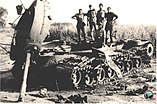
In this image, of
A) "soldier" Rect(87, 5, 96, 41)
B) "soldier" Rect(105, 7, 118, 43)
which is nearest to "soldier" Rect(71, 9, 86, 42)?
"soldier" Rect(87, 5, 96, 41)

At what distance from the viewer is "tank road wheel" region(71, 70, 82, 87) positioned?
7918 millimetres

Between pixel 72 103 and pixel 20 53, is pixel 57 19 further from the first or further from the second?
pixel 72 103

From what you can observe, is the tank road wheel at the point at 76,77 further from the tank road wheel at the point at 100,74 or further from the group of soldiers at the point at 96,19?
the group of soldiers at the point at 96,19

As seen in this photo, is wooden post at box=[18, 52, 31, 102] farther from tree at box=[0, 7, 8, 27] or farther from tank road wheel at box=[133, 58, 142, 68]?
tank road wheel at box=[133, 58, 142, 68]

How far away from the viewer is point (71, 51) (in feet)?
27.6

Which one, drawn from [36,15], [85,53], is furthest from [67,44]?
[36,15]

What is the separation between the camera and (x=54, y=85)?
26.2 feet

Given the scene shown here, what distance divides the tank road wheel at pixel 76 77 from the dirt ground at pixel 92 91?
0.40 ft

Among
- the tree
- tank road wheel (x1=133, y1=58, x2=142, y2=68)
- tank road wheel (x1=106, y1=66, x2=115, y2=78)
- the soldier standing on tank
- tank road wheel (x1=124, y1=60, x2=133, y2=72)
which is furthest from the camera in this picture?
tank road wheel (x1=133, y1=58, x2=142, y2=68)

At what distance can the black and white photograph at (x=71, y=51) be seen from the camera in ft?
25.8

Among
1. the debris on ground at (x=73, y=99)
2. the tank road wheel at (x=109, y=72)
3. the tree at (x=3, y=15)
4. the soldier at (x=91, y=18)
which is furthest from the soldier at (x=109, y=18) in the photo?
the tree at (x=3, y=15)

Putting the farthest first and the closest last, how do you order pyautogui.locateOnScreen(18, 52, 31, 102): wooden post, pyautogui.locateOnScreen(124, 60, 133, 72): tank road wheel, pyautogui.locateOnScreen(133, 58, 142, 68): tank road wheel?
pyautogui.locateOnScreen(133, 58, 142, 68): tank road wheel
pyautogui.locateOnScreen(124, 60, 133, 72): tank road wheel
pyautogui.locateOnScreen(18, 52, 31, 102): wooden post

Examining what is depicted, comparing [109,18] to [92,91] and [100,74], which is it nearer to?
[100,74]

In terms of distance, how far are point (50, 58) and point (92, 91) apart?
80 cm
